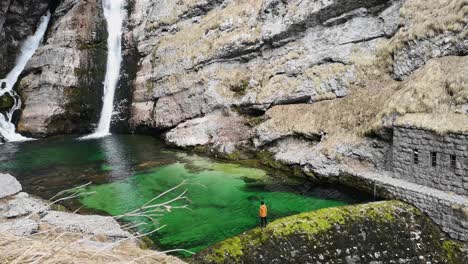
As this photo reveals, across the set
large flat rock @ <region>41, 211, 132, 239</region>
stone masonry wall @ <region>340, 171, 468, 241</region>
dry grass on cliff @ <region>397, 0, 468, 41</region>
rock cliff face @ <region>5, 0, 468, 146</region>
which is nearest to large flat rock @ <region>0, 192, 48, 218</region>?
large flat rock @ <region>41, 211, 132, 239</region>

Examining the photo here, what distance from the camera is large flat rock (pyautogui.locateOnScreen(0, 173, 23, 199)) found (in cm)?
2466

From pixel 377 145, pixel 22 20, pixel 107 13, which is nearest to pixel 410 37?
pixel 377 145

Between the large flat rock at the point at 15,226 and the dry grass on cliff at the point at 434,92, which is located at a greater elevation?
the dry grass on cliff at the point at 434,92

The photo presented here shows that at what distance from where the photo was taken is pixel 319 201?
80.3 ft

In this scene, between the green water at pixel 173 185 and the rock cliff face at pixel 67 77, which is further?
the rock cliff face at pixel 67 77

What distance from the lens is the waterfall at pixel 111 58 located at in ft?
176

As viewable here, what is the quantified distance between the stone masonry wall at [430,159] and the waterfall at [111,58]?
39854 mm

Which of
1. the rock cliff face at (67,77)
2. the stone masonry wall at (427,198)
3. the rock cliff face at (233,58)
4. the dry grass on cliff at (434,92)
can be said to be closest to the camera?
the stone masonry wall at (427,198)

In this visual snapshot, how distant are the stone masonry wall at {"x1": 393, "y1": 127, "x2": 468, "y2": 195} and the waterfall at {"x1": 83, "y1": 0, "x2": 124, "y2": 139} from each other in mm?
39854

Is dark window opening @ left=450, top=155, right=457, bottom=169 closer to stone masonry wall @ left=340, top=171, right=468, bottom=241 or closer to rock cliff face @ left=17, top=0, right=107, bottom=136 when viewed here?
stone masonry wall @ left=340, top=171, right=468, bottom=241

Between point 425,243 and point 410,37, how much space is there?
58.3 feet

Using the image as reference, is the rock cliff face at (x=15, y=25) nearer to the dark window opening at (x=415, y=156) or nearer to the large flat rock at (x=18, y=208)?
the large flat rock at (x=18, y=208)

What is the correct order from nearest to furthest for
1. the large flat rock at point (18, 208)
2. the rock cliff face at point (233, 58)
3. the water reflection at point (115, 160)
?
the large flat rock at point (18, 208) < the rock cliff face at point (233, 58) < the water reflection at point (115, 160)

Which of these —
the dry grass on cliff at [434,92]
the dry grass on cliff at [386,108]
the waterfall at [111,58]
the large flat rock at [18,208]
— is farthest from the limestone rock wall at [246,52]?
the large flat rock at [18,208]
